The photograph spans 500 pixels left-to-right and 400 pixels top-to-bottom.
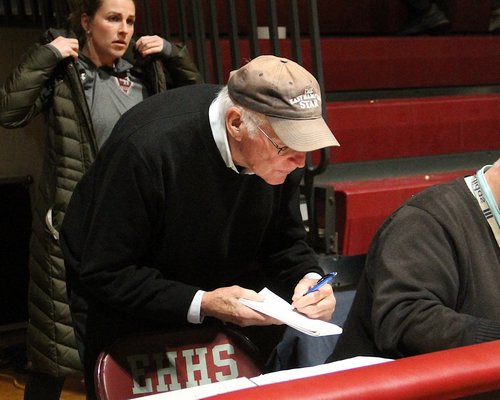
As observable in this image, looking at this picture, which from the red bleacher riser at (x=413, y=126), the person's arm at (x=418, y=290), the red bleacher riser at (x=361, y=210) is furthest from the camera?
the red bleacher riser at (x=413, y=126)

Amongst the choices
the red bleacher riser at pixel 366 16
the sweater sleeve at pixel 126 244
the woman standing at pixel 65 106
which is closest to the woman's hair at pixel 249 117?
the sweater sleeve at pixel 126 244

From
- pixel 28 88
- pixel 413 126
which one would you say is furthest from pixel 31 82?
pixel 413 126

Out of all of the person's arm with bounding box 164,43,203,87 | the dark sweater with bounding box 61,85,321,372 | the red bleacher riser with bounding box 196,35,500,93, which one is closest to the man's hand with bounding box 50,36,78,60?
the person's arm with bounding box 164,43,203,87

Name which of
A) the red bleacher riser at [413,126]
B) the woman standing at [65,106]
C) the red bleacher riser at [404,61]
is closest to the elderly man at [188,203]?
the woman standing at [65,106]

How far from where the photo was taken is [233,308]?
1.48 meters

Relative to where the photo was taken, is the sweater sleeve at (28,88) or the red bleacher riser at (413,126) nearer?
the sweater sleeve at (28,88)

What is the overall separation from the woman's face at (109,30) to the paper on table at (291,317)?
3.70 feet

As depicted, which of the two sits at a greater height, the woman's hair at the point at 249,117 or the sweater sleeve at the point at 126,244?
the woman's hair at the point at 249,117

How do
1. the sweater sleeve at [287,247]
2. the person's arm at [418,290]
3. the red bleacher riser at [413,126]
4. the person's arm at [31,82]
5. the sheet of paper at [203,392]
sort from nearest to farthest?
the sheet of paper at [203,392] < the person's arm at [418,290] < the sweater sleeve at [287,247] < the person's arm at [31,82] < the red bleacher riser at [413,126]

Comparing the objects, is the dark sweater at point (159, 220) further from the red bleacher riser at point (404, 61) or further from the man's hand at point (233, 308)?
the red bleacher riser at point (404, 61)

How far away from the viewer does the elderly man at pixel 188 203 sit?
1.47 meters

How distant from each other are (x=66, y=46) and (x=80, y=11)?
17 centimetres

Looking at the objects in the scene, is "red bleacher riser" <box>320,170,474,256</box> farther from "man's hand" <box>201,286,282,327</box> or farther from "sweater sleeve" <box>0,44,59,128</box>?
"man's hand" <box>201,286,282,327</box>

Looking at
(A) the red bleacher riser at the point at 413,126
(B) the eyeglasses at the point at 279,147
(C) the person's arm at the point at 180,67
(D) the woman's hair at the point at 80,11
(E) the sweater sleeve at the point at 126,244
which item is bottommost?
(A) the red bleacher riser at the point at 413,126
